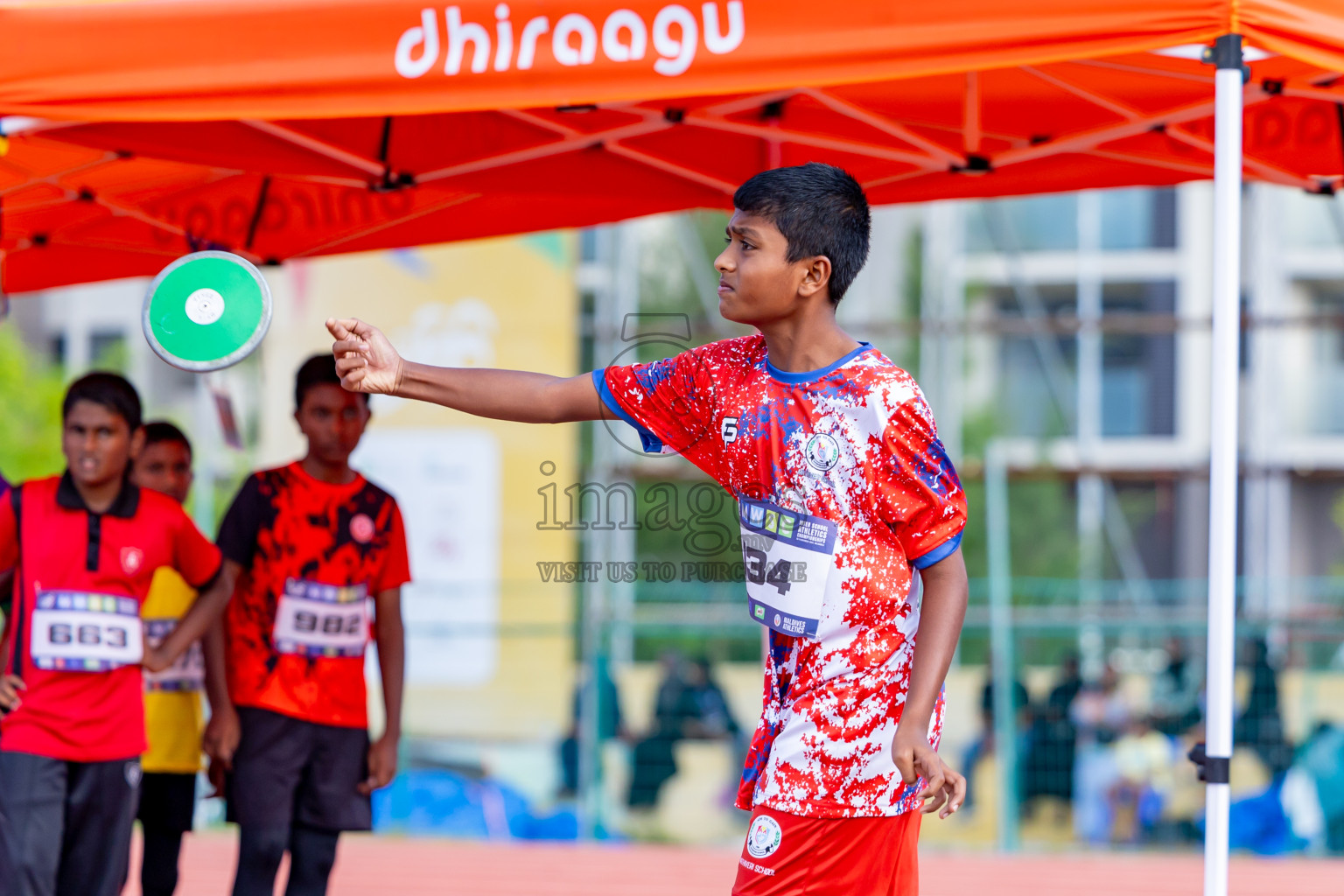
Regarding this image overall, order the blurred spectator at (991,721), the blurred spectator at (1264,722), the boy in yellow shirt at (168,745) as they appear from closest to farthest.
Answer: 1. the boy in yellow shirt at (168,745)
2. the blurred spectator at (1264,722)
3. the blurred spectator at (991,721)

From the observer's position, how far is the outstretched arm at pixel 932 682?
2469mm

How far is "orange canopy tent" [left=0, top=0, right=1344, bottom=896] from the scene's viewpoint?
2.98 metres

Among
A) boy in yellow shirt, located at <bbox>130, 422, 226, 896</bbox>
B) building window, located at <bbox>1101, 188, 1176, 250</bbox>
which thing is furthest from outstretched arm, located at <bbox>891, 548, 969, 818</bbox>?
building window, located at <bbox>1101, 188, 1176, 250</bbox>

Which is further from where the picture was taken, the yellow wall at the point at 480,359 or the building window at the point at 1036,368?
the building window at the point at 1036,368

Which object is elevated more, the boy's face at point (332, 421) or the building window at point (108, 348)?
the building window at point (108, 348)

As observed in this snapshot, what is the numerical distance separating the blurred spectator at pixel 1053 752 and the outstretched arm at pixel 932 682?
790 centimetres

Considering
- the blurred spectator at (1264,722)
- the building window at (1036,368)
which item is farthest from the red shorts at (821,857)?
the building window at (1036,368)

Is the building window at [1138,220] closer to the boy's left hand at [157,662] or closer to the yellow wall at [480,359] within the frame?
the yellow wall at [480,359]

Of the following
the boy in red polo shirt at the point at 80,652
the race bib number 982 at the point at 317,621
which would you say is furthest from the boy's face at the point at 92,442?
the race bib number 982 at the point at 317,621

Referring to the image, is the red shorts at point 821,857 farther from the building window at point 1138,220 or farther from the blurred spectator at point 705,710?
the building window at point 1138,220

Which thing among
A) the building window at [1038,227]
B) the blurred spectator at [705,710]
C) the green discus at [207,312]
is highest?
the building window at [1038,227]

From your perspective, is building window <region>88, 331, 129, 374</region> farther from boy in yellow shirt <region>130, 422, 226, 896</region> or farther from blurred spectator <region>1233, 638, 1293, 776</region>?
boy in yellow shirt <region>130, 422, 226, 896</region>

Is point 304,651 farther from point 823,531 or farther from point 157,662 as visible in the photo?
point 823,531

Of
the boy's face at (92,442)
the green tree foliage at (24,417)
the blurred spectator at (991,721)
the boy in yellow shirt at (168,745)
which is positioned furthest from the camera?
the green tree foliage at (24,417)
